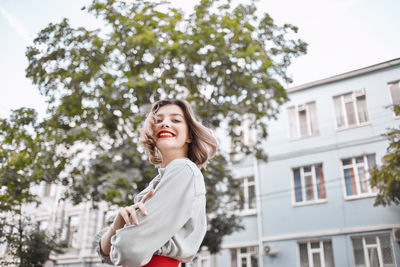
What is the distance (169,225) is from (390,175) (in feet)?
14.4

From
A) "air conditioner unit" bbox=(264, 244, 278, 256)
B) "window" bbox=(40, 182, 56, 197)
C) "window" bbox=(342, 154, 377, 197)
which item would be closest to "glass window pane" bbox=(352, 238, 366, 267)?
"window" bbox=(342, 154, 377, 197)

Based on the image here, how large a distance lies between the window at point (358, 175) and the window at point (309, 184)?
0.42 metres

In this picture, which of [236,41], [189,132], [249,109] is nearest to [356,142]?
[249,109]

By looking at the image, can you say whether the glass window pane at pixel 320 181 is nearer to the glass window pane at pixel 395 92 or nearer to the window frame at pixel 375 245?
the window frame at pixel 375 245

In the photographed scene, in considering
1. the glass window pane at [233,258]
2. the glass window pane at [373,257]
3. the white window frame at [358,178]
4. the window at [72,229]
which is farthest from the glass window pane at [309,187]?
the window at [72,229]

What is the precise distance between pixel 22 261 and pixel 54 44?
2.67 m

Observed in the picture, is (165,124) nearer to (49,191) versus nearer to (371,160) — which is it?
(371,160)

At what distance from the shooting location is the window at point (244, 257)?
647 cm

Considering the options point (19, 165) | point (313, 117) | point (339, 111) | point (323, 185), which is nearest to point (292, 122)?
point (313, 117)

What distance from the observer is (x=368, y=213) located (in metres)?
5.28

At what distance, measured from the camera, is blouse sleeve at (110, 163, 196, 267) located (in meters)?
0.52

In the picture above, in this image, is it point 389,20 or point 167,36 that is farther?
point 167,36

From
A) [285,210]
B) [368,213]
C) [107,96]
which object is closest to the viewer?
[107,96]

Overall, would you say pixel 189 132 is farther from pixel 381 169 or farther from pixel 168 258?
pixel 381 169
